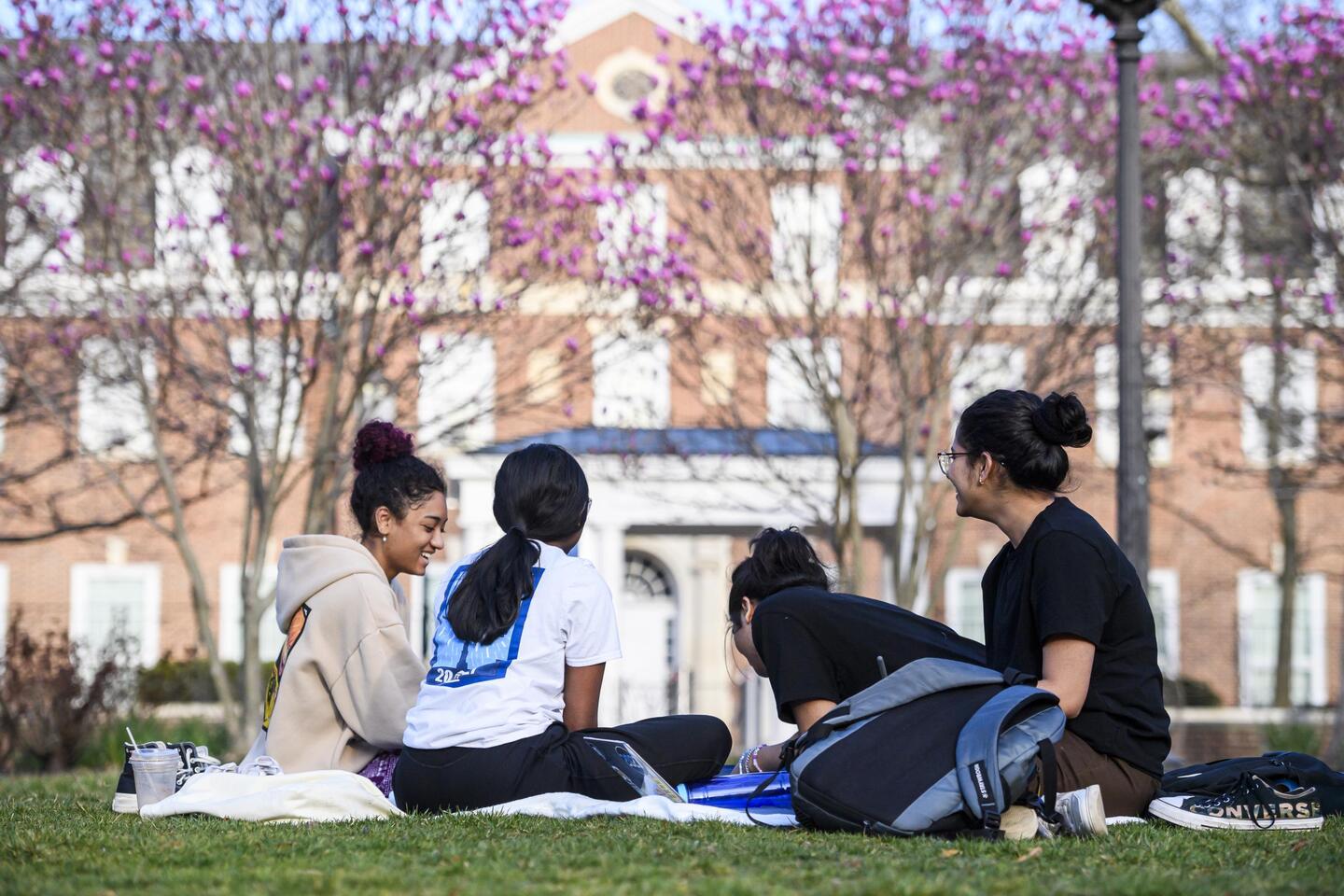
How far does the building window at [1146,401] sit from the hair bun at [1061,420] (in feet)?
14.1

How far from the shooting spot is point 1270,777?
5594 millimetres

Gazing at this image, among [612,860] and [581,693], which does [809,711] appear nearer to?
[581,693]

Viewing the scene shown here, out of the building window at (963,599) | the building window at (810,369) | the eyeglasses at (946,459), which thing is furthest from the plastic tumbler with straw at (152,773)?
the building window at (963,599)

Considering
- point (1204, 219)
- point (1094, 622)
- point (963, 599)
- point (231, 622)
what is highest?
point (1204, 219)

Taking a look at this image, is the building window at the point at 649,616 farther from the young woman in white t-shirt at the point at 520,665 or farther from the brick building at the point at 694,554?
the young woman in white t-shirt at the point at 520,665

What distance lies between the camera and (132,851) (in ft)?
14.9

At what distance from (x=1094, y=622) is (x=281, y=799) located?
2.81 metres

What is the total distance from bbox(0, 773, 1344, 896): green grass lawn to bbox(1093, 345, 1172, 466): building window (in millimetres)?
5215

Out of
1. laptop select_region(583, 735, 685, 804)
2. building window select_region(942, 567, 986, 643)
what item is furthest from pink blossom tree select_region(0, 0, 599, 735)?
building window select_region(942, 567, 986, 643)

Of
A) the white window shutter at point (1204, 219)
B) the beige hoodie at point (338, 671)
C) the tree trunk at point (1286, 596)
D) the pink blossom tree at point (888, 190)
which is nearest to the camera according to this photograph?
the beige hoodie at point (338, 671)

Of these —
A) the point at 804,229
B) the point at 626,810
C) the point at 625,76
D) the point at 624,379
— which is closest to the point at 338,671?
the point at 626,810

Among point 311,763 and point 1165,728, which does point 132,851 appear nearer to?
point 311,763

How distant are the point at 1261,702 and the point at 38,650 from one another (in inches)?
776

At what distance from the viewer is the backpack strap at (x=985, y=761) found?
15.6 feet
